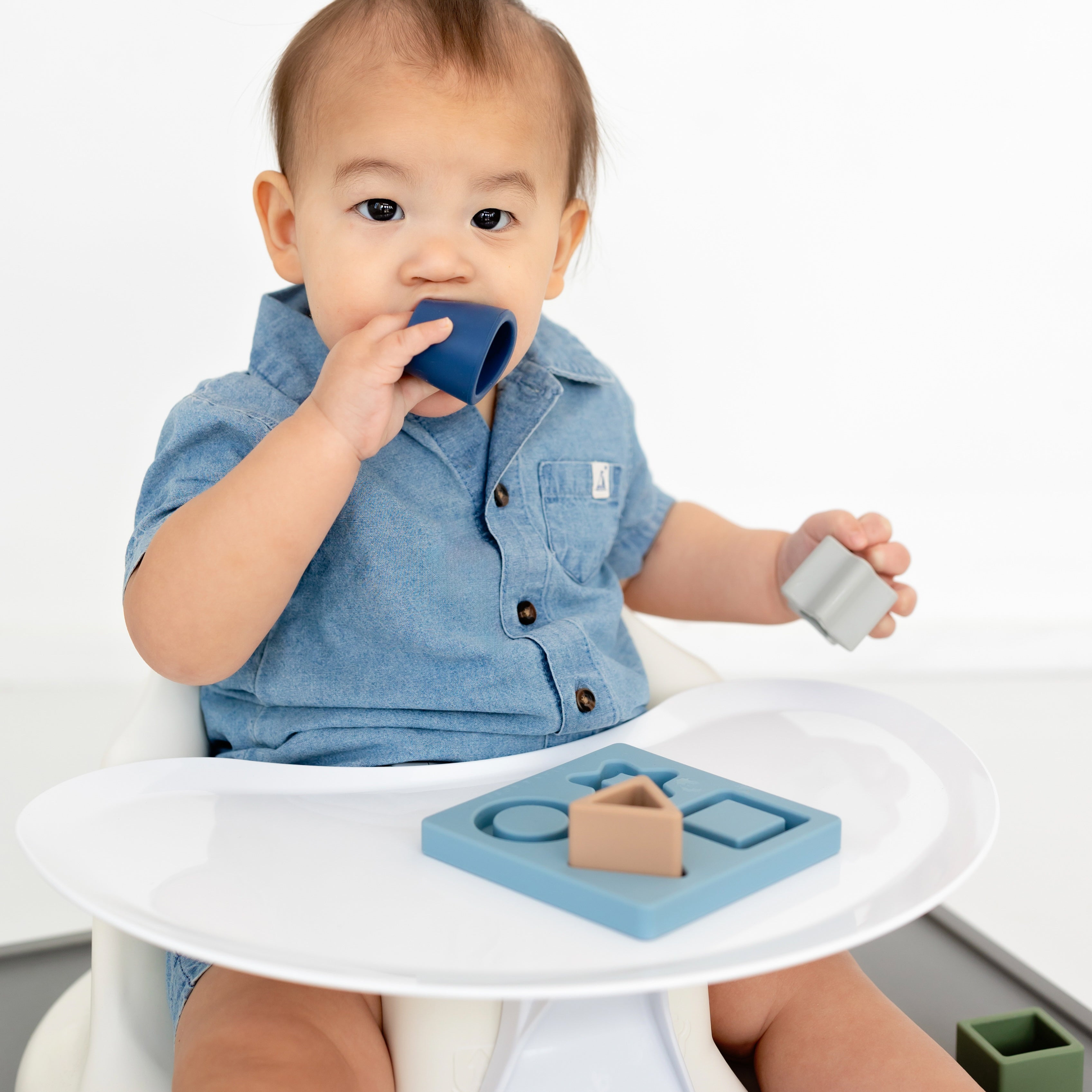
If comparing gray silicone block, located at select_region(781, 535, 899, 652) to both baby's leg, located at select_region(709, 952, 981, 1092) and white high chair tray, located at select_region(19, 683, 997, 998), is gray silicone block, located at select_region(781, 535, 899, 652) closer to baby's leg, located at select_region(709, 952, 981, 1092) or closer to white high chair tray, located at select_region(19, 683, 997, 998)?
white high chair tray, located at select_region(19, 683, 997, 998)

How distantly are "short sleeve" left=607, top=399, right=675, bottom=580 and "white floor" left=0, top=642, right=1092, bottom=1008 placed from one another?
0.44 metres

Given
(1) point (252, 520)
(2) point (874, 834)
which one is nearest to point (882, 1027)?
(2) point (874, 834)

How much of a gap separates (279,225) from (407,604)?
299mm

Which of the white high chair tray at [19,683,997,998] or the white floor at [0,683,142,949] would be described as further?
the white floor at [0,683,142,949]

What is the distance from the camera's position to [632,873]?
0.57 meters

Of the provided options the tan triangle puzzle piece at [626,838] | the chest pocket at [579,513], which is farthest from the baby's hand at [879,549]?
the tan triangle puzzle piece at [626,838]

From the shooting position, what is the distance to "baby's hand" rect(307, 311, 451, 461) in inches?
28.7

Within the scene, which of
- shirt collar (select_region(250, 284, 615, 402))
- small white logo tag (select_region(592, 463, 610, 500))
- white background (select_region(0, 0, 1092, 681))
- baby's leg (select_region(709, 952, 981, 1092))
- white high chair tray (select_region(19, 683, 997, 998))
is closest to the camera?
white high chair tray (select_region(19, 683, 997, 998))

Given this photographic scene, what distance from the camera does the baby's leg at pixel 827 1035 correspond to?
30.2 inches

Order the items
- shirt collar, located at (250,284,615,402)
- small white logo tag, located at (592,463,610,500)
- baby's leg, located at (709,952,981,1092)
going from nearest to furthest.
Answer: baby's leg, located at (709,952,981,1092) < shirt collar, located at (250,284,615,402) < small white logo tag, located at (592,463,610,500)

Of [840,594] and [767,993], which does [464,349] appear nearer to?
[840,594]

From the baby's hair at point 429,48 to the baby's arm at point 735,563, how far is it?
34cm

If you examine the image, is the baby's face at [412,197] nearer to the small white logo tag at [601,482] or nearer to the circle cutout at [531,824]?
the small white logo tag at [601,482]

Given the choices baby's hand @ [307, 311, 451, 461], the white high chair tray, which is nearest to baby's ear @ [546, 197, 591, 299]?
baby's hand @ [307, 311, 451, 461]
